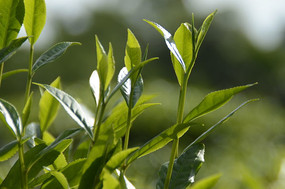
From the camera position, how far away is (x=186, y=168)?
1.67 feet

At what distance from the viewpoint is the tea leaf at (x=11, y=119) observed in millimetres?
464

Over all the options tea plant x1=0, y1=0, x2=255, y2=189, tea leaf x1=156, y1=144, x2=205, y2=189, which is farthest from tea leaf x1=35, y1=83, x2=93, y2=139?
tea leaf x1=156, y1=144, x2=205, y2=189

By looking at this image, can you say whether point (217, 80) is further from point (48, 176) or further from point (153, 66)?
point (48, 176)

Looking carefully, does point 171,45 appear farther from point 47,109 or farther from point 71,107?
point 47,109

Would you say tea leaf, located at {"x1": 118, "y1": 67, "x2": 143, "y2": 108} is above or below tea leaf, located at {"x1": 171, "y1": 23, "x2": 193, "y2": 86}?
below

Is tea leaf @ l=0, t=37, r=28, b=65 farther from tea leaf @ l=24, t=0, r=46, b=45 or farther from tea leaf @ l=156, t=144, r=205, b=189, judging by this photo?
tea leaf @ l=156, t=144, r=205, b=189

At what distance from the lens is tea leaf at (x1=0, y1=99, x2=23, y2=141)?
0.46m

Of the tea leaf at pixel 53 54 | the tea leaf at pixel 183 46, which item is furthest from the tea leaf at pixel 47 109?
the tea leaf at pixel 183 46

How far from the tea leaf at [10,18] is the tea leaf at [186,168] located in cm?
22

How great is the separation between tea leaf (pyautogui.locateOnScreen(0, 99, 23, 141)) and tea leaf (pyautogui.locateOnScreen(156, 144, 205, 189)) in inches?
6.2

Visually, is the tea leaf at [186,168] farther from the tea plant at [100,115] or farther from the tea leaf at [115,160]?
Result: the tea leaf at [115,160]

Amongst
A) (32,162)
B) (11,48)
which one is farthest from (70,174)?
(11,48)

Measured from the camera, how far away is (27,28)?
21.3 inches

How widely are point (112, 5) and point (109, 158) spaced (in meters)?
22.8
